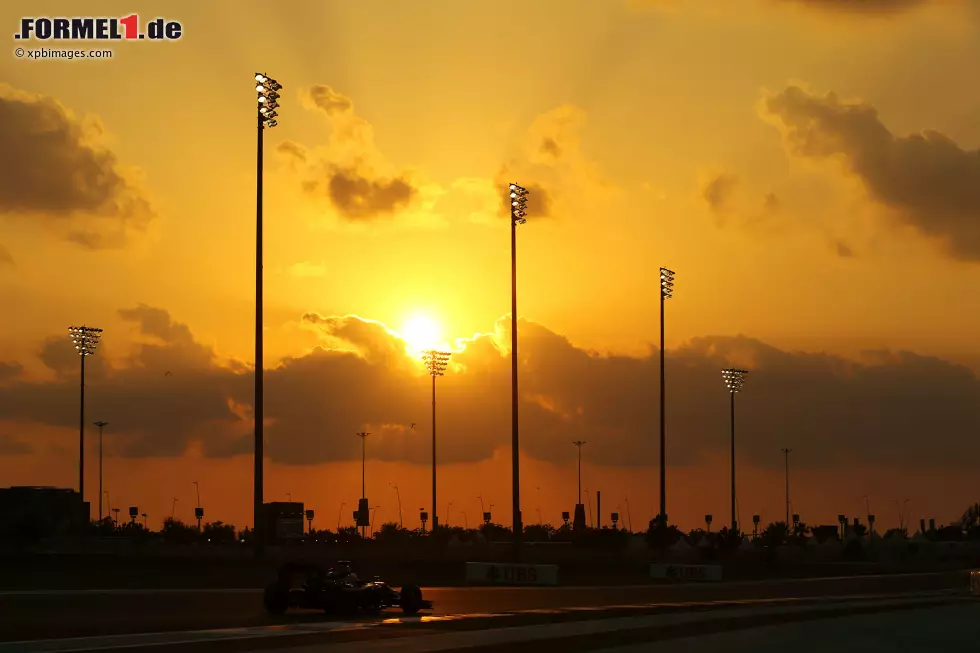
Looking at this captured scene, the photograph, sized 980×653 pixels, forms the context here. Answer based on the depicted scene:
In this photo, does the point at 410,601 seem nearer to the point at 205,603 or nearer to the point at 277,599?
the point at 277,599

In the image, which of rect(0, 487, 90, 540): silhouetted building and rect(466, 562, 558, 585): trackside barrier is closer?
rect(466, 562, 558, 585): trackside barrier

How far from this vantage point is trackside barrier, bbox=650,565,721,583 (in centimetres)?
8838

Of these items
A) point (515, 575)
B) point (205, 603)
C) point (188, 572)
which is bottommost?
point (515, 575)

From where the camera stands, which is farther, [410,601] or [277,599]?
[410,601]

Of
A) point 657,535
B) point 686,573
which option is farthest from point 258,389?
point 657,535

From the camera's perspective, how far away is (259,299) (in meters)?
60.6

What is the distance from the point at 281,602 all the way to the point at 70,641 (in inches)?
491

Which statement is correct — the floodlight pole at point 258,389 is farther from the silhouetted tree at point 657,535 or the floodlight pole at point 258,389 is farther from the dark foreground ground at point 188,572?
the silhouetted tree at point 657,535

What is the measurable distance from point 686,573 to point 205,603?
48.5 metres

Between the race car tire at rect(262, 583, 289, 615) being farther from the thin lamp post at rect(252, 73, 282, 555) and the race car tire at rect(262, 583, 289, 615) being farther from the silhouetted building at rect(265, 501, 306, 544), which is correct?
the silhouetted building at rect(265, 501, 306, 544)

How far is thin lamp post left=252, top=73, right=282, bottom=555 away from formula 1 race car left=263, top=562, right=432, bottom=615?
16199 mm

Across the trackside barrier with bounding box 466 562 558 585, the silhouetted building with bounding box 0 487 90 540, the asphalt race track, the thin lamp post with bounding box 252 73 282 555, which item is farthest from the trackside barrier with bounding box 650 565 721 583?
the silhouetted building with bounding box 0 487 90 540

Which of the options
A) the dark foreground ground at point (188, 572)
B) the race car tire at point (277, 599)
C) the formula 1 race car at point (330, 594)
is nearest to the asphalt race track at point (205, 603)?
the race car tire at point (277, 599)

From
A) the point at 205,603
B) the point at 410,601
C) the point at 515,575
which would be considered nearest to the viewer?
the point at 410,601
